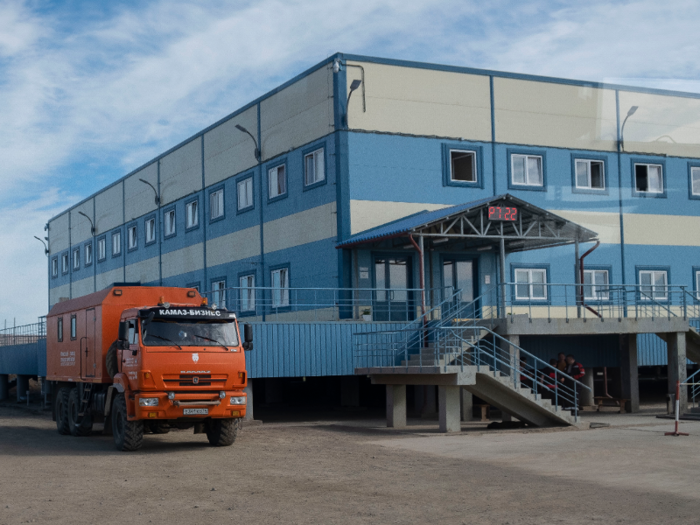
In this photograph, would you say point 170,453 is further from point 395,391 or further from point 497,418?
point 497,418

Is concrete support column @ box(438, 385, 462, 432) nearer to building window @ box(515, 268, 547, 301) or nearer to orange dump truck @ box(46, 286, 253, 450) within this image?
orange dump truck @ box(46, 286, 253, 450)

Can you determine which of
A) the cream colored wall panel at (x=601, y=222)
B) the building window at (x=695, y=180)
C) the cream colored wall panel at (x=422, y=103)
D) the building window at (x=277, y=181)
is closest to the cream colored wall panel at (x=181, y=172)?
the building window at (x=277, y=181)

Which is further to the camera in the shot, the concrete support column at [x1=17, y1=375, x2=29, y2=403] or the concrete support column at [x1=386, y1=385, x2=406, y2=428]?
the concrete support column at [x1=17, y1=375, x2=29, y2=403]

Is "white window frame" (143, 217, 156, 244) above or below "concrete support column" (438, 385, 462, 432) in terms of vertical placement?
above

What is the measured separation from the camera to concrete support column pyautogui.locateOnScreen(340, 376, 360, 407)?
28.1m

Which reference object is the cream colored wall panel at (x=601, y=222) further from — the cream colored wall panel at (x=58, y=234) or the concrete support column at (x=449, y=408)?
the cream colored wall panel at (x=58, y=234)

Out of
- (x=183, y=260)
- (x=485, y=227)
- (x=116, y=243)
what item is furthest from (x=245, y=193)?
(x=116, y=243)

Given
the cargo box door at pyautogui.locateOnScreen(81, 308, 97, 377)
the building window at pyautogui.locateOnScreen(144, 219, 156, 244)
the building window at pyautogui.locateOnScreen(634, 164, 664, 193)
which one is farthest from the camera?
the building window at pyautogui.locateOnScreen(144, 219, 156, 244)

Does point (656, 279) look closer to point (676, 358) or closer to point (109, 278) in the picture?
point (676, 358)

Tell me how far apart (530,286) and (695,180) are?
8168mm

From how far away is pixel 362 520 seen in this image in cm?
962

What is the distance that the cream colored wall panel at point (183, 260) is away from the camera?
3538 centimetres

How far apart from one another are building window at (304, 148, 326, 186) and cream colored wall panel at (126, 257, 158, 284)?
1406cm

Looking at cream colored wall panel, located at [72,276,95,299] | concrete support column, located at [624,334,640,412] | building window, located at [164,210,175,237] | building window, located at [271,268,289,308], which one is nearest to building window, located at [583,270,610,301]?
concrete support column, located at [624,334,640,412]
